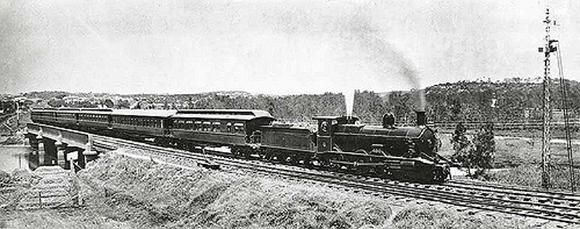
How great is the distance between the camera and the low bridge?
3375 cm

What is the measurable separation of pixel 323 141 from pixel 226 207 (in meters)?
5.80

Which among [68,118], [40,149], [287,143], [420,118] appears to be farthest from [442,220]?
[40,149]

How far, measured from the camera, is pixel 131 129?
121 feet

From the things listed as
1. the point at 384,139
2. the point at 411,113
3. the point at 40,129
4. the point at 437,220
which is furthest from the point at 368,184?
the point at 40,129

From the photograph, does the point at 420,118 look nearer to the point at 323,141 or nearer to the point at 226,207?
the point at 323,141

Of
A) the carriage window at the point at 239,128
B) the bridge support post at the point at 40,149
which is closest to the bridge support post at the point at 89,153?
the carriage window at the point at 239,128

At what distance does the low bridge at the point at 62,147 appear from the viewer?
3375 centimetres

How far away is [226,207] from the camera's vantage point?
1590cm

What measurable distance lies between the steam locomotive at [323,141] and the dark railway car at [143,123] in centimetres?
10

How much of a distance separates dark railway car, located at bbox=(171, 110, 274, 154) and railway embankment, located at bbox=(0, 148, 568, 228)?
4098mm

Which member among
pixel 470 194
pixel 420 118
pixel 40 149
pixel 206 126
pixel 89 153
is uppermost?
pixel 420 118

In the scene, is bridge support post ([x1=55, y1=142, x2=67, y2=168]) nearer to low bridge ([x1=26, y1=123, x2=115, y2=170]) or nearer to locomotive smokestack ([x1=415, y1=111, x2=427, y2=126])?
low bridge ([x1=26, y1=123, x2=115, y2=170])

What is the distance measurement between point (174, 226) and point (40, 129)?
4652 cm

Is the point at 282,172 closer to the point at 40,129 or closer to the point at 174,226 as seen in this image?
the point at 174,226
